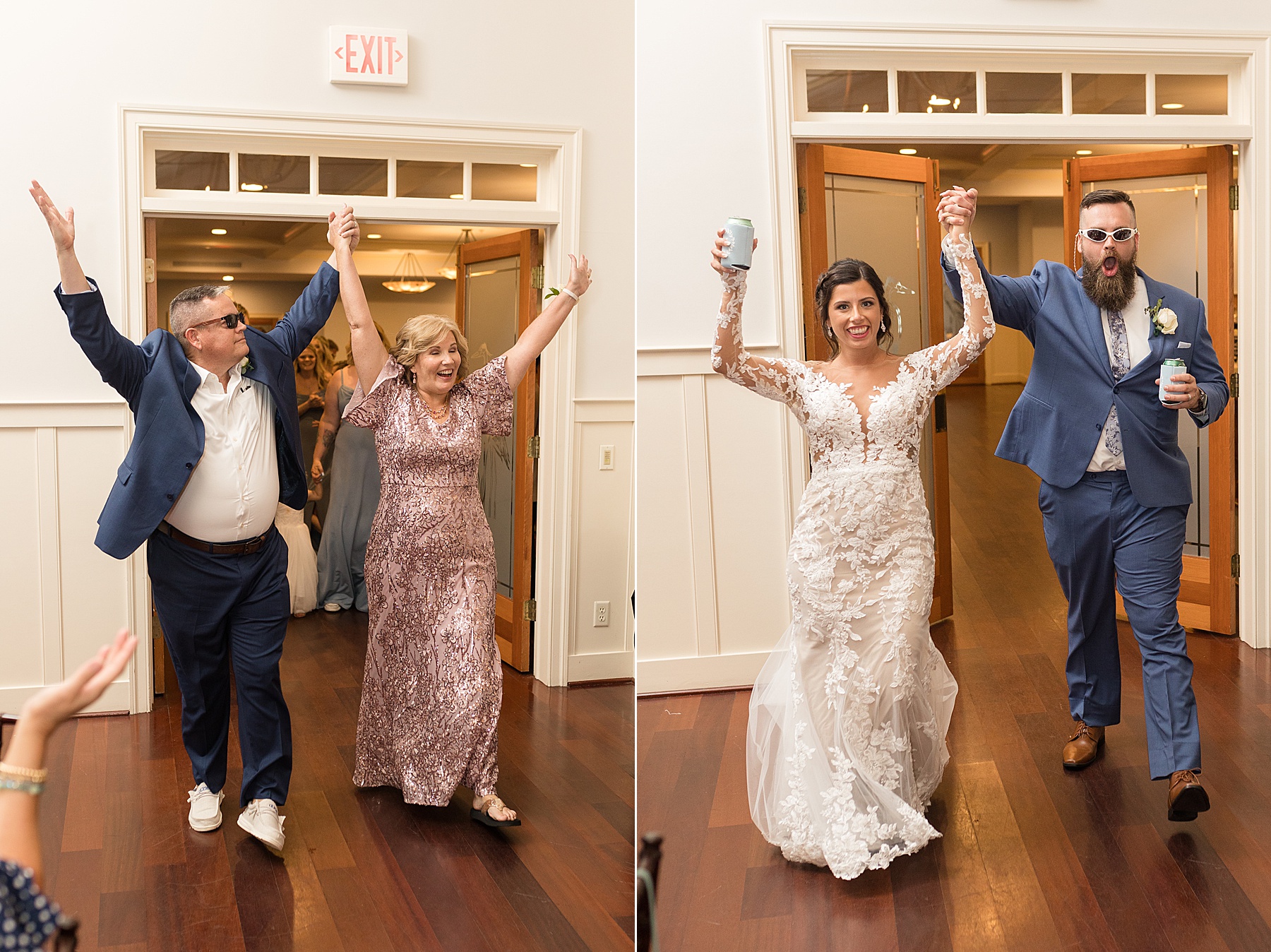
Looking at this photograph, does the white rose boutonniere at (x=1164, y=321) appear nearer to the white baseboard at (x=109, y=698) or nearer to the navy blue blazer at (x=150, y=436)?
Answer: the navy blue blazer at (x=150, y=436)

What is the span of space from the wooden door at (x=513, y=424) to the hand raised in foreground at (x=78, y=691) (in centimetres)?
206

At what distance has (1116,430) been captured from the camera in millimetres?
2195

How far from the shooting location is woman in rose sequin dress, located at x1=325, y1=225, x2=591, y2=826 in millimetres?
2395

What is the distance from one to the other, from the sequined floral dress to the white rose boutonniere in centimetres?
150

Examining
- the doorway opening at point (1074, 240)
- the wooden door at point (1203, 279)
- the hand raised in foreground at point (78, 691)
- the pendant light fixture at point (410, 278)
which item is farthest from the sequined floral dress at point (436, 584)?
the pendant light fixture at point (410, 278)

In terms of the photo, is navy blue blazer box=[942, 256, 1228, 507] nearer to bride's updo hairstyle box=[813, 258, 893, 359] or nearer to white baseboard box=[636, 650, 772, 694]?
bride's updo hairstyle box=[813, 258, 893, 359]

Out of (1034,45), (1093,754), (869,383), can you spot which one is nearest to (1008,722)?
(1093,754)

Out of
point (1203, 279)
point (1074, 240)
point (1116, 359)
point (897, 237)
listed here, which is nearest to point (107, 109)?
point (897, 237)

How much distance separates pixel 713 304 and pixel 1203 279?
1602 mm

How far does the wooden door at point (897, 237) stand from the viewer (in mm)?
2619

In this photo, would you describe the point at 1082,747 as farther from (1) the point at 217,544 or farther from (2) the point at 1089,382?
(1) the point at 217,544

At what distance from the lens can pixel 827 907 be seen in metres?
1.88

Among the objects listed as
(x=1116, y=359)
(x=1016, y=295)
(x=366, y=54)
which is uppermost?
(x=366, y=54)

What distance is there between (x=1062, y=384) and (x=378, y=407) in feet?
5.31
